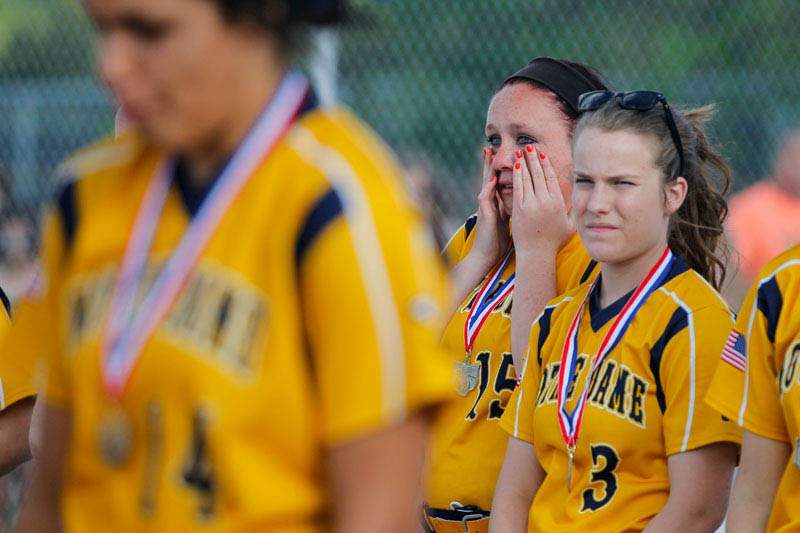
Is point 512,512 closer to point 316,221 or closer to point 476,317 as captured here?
point 476,317

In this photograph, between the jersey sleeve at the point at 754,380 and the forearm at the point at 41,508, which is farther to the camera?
the jersey sleeve at the point at 754,380

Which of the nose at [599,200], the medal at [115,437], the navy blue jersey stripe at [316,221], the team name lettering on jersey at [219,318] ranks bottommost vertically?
the nose at [599,200]

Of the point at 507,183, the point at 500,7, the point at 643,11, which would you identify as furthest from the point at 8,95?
the point at 507,183

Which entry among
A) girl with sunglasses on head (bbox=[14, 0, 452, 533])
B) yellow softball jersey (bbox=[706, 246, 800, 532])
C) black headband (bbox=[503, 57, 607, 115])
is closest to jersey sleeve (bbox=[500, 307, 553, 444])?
yellow softball jersey (bbox=[706, 246, 800, 532])

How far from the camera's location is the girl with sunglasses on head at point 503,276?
4125 mm

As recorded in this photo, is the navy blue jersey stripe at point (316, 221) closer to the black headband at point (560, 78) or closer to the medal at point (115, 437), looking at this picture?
the medal at point (115, 437)

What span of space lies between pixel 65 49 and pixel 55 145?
0.66m

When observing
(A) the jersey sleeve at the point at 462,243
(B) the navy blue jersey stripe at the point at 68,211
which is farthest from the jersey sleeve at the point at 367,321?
(A) the jersey sleeve at the point at 462,243

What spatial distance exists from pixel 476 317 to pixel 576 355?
48cm

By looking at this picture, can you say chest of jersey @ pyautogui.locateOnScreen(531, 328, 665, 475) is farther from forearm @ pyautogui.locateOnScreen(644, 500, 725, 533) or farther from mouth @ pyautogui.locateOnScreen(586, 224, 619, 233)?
mouth @ pyautogui.locateOnScreen(586, 224, 619, 233)

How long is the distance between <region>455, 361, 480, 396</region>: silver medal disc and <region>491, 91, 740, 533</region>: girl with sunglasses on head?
0.65ft

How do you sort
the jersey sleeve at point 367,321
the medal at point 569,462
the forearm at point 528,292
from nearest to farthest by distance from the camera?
the jersey sleeve at point 367,321 → the medal at point 569,462 → the forearm at point 528,292

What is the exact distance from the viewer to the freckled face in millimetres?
4238

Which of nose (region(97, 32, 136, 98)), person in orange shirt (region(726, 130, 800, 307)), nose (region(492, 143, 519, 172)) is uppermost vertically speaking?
nose (region(97, 32, 136, 98))
